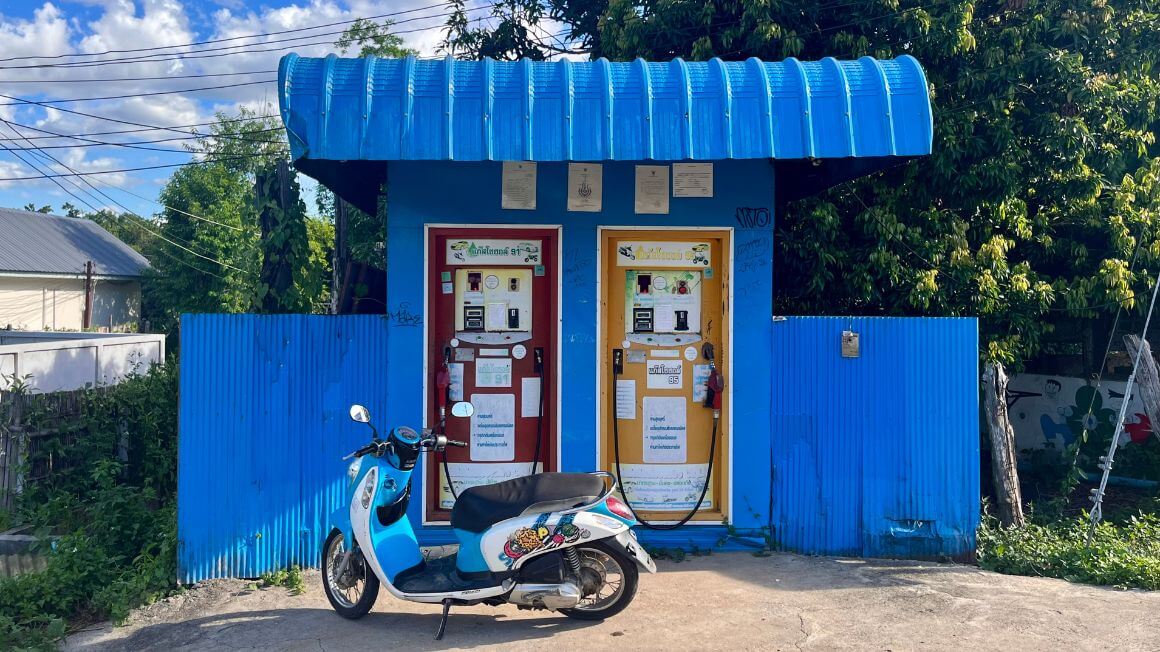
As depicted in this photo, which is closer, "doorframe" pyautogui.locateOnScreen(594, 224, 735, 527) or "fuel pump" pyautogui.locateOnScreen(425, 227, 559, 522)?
"doorframe" pyautogui.locateOnScreen(594, 224, 735, 527)

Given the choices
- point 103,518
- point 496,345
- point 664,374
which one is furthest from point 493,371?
point 103,518

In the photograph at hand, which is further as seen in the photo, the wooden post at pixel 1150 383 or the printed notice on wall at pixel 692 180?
the wooden post at pixel 1150 383

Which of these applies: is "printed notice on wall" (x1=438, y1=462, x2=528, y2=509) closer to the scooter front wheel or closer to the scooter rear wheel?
the scooter front wheel

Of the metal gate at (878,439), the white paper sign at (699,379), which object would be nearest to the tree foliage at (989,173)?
the metal gate at (878,439)

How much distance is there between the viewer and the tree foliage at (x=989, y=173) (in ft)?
27.7

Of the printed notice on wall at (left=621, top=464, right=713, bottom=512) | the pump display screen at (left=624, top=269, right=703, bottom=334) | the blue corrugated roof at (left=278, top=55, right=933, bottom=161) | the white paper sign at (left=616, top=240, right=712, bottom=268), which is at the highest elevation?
the blue corrugated roof at (left=278, top=55, right=933, bottom=161)

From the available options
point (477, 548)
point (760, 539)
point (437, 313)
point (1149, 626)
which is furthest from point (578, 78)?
point (1149, 626)

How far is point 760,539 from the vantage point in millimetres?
6387

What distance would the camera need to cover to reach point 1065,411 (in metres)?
10.6

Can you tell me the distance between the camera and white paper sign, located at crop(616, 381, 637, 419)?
6617mm

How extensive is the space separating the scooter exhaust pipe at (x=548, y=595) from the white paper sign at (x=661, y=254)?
2.77 metres

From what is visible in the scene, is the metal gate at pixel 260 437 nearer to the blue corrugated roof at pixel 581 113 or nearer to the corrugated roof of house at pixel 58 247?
the blue corrugated roof at pixel 581 113

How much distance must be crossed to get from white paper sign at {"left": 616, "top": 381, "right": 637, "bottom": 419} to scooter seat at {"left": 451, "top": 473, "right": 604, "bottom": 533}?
1.64 m

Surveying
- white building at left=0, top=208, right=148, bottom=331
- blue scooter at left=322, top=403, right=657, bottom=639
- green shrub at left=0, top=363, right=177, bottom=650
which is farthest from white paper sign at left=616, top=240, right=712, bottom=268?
white building at left=0, top=208, right=148, bottom=331
